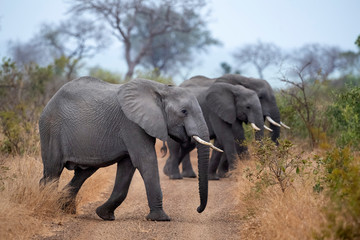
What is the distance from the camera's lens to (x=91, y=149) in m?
8.77

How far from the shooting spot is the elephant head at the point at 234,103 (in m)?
13.5

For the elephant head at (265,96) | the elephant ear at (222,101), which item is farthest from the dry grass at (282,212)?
the elephant head at (265,96)

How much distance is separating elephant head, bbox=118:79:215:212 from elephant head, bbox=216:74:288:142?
6.06 meters

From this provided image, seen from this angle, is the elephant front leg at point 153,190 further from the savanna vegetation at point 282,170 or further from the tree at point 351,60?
the tree at point 351,60

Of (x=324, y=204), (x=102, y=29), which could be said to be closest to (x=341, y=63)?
(x=102, y=29)

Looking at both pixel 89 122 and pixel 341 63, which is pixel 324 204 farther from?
pixel 341 63

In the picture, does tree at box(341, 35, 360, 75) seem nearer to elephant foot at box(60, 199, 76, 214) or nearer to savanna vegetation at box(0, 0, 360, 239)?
savanna vegetation at box(0, 0, 360, 239)

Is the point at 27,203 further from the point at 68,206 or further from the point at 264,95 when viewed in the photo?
the point at 264,95

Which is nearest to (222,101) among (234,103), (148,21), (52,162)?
(234,103)

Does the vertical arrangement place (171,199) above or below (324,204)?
below

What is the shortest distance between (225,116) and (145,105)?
539cm

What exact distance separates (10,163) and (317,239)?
620 cm

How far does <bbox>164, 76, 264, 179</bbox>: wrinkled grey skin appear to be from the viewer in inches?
533

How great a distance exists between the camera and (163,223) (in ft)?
27.5
